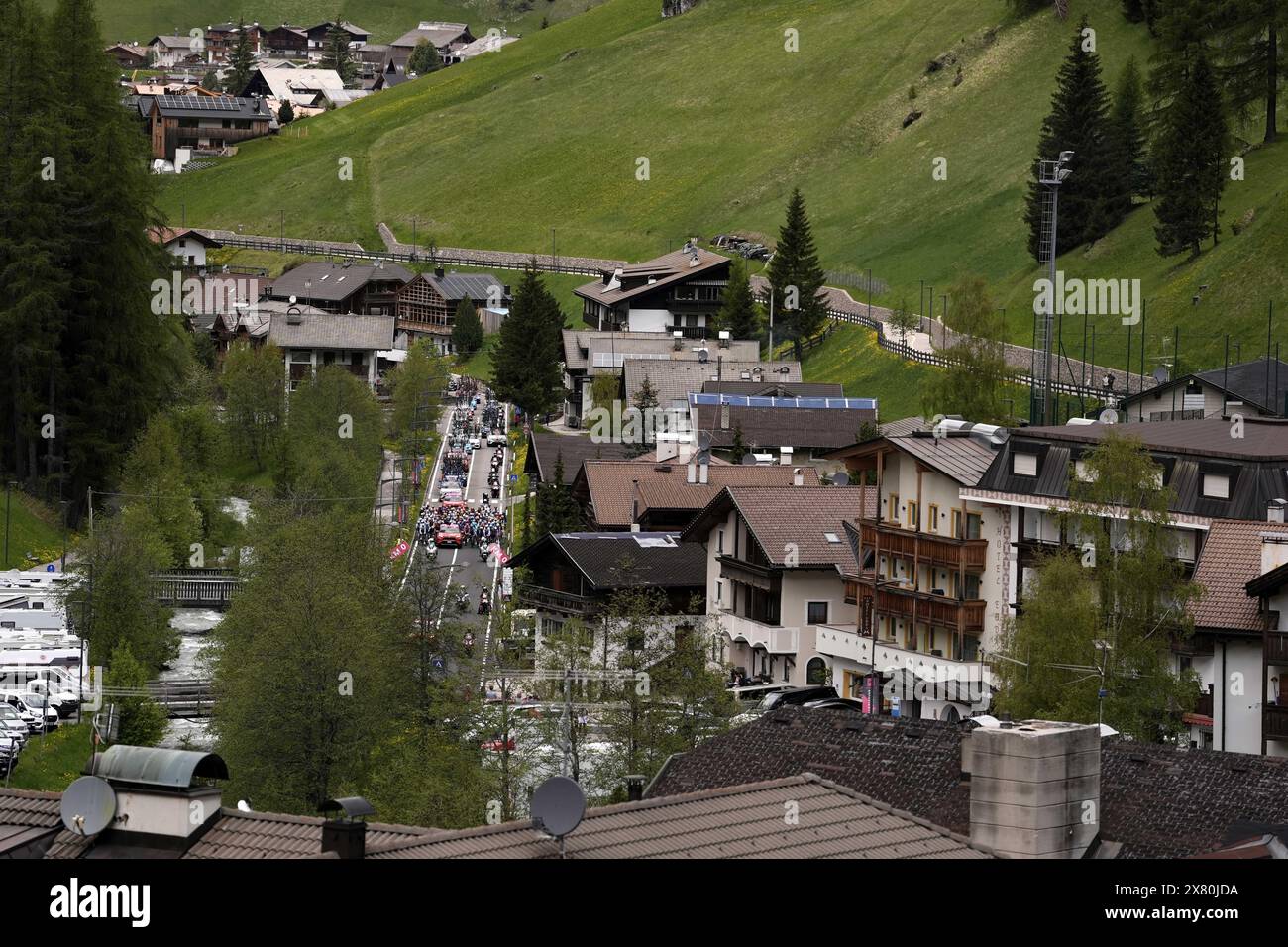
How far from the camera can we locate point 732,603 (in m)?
74.0

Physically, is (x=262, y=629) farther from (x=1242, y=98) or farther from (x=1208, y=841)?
(x=1242, y=98)

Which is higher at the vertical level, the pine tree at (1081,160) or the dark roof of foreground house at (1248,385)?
the pine tree at (1081,160)

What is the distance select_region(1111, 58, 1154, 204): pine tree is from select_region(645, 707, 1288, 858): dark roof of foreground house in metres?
110

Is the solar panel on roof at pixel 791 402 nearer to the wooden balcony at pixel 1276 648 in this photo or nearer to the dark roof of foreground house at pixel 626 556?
the dark roof of foreground house at pixel 626 556

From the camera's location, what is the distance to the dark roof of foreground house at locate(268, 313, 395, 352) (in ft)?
539

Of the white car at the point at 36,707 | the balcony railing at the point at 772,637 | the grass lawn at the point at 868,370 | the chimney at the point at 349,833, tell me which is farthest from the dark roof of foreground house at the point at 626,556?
the chimney at the point at 349,833

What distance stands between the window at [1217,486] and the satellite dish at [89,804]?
41.9 m

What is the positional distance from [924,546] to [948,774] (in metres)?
35.4

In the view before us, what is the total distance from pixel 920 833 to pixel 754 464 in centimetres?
6968

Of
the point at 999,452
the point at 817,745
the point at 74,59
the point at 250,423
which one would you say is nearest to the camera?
the point at 817,745

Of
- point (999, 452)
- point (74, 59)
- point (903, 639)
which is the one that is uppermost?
point (74, 59)

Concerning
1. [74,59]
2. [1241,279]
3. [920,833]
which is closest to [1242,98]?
[1241,279]

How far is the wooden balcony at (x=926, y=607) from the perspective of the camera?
64875 mm

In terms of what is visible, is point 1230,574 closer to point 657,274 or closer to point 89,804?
point 89,804
